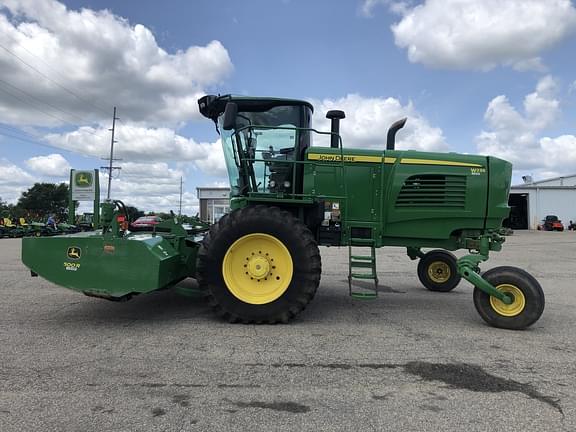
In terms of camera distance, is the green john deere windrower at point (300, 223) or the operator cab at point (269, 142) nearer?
the green john deere windrower at point (300, 223)

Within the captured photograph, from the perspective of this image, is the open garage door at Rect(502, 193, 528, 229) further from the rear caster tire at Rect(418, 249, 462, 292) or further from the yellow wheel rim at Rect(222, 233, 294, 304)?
the yellow wheel rim at Rect(222, 233, 294, 304)

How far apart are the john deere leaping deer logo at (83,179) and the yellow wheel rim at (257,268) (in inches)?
957

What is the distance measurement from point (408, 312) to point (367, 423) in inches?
142

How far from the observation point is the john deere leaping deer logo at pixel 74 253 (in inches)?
215

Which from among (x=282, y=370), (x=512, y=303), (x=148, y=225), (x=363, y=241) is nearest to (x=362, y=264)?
(x=363, y=241)

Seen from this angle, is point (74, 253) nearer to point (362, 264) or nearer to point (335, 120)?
point (362, 264)

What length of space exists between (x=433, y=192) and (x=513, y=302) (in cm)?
179

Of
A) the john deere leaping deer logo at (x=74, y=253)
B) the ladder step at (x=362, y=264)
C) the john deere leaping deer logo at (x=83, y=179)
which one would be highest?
the john deere leaping deer logo at (x=83, y=179)

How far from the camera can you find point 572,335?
5.39m

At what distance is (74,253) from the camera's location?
546 cm

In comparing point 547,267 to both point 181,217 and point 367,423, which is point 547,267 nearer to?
point 181,217

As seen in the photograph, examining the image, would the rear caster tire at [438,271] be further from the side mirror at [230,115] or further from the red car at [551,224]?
the red car at [551,224]

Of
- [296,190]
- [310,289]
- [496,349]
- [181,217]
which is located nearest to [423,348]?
[496,349]

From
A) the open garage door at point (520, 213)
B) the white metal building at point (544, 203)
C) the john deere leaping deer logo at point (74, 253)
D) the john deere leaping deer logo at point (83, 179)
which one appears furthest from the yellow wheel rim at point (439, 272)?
the open garage door at point (520, 213)
